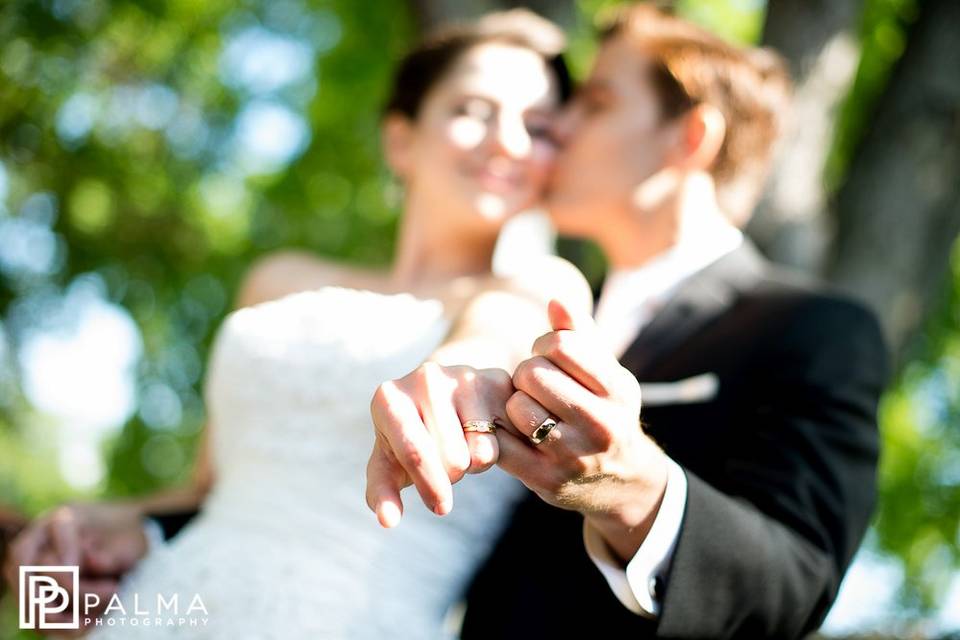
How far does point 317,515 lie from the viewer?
8.56 feet

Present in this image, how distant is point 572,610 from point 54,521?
1561 mm

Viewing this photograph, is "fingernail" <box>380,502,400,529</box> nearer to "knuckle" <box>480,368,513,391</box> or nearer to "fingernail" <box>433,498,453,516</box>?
"fingernail" <box>433,498,453,516</box>

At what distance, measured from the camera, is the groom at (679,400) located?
1.57 m

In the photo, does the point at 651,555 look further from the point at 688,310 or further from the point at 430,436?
the point at 688,310

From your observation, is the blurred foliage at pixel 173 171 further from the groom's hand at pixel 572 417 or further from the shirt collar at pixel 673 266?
the groom's hand at pixel 572 417

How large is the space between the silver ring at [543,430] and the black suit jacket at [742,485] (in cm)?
57

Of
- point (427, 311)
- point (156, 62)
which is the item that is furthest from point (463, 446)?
point (156, 62)

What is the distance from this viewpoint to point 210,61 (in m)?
8.62

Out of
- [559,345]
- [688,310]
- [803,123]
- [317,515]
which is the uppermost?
[559,345]

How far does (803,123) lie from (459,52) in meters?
2.22

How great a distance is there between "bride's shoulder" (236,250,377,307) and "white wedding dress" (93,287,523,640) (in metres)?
0.26

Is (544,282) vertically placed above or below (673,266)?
above

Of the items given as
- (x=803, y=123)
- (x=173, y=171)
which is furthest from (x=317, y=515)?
(x=173, y=171)

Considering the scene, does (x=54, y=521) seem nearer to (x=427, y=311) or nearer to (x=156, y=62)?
(x=427, y=311)
